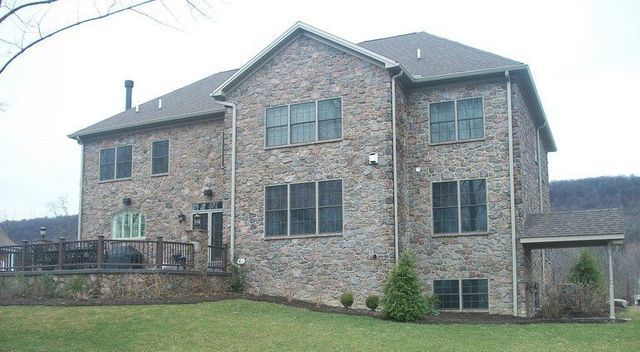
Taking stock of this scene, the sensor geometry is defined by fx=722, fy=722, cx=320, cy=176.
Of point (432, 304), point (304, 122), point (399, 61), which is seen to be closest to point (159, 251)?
point (304, 122)

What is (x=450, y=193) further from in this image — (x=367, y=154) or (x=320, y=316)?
(x=320, y=316)

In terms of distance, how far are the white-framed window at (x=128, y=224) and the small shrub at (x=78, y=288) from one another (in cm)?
640

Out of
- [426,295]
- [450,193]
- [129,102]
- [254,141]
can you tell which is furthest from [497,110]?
[129,102]

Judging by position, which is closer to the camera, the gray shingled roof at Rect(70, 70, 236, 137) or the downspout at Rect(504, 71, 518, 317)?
the downspout at Rect(504, 71, 518, 317)

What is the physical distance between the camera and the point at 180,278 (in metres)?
20.0

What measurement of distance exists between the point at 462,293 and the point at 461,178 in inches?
129

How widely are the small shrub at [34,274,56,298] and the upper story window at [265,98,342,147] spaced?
23.8 ft

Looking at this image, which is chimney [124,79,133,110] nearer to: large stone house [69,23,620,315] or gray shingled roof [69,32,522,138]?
gray shingled roof [69,32,522,138]

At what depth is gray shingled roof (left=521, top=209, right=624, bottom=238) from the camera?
19.3 metres

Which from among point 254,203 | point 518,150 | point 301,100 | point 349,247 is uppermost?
Result: point 301,100

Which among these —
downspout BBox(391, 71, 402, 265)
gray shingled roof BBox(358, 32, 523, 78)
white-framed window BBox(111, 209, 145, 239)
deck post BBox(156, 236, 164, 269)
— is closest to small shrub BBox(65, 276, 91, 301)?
deck post BBox(156, 236, 164, 269)

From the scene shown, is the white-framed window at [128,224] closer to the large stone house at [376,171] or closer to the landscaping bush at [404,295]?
the large stone house at [376,171]

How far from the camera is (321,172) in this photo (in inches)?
832

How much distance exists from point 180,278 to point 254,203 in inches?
135
